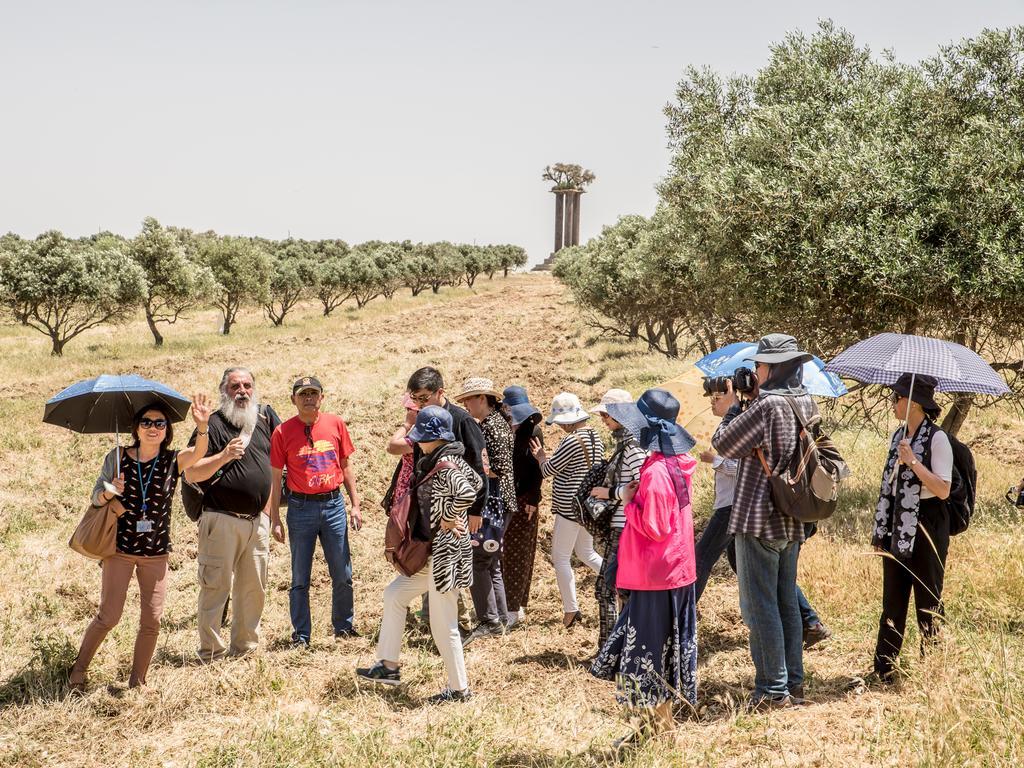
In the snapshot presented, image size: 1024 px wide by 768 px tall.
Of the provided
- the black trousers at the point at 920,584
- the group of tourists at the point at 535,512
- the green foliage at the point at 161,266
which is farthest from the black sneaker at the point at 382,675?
the green foliage at the point at 161,266

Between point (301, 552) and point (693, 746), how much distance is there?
11.4 feet

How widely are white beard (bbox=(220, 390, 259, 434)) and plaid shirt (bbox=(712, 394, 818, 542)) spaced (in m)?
3.31

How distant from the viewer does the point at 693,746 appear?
443 cm

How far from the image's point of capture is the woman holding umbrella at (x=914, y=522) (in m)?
4.97

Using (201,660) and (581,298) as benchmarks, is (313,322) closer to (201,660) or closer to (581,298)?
(581,298)

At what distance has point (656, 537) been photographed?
4.65 meters

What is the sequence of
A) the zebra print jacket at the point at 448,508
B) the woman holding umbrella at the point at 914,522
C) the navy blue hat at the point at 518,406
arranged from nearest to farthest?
the woman holding umbrella at the point at 914,522, the zebra print jacket at the point at 448,508, the navy blue hat at the point at 518,406

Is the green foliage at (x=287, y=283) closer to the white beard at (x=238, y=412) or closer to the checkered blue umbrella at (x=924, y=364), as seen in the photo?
the white beard at (x=238, y=412)

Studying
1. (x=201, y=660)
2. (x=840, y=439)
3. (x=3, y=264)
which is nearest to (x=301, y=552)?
(x=201, y=660)

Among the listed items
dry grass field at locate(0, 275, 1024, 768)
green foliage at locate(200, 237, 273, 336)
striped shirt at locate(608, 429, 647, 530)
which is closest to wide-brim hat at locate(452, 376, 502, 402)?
striped shirt at locate(608, 429, 647, 530)

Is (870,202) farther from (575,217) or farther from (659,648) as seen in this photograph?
(575,217)

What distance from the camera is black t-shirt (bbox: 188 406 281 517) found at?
6004 millimetres

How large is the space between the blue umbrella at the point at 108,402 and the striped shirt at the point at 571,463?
2747 mm

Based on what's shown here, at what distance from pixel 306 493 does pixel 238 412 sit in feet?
3.13
